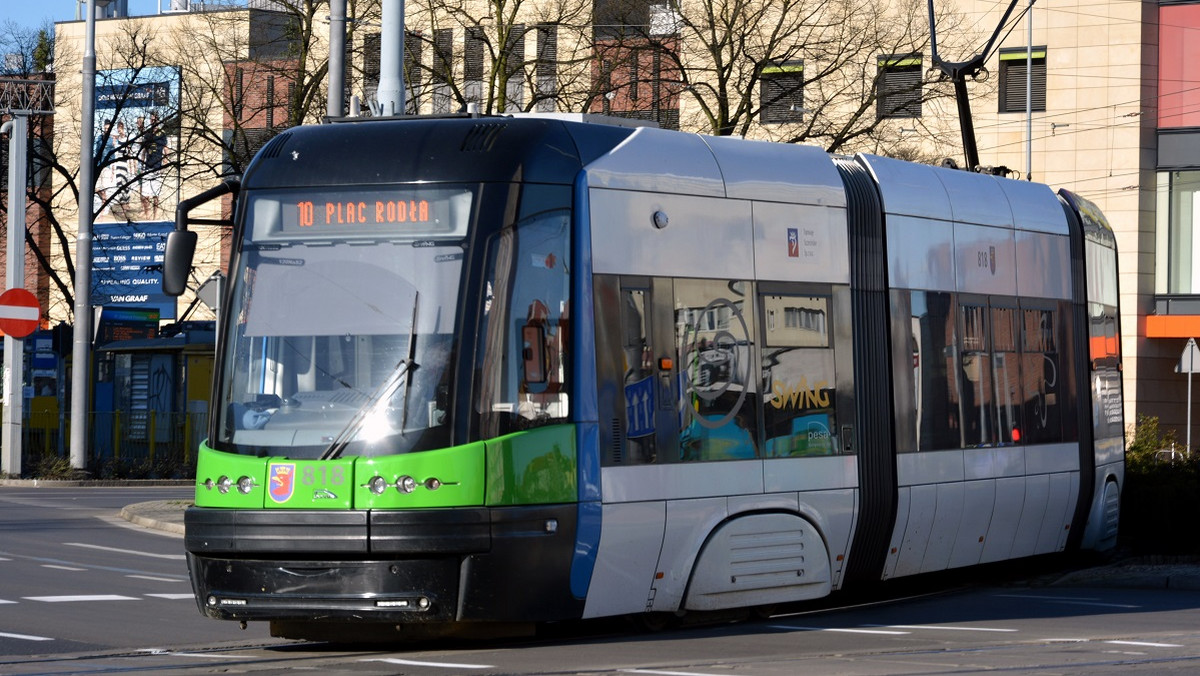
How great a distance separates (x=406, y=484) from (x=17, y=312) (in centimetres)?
2232

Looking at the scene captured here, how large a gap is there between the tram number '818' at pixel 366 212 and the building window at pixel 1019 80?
3863cm

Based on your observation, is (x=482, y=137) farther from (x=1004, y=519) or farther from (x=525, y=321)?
(x=1004, y=519)

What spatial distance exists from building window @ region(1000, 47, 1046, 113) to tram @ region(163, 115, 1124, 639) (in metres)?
35.2

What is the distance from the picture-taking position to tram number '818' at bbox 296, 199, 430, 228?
11305 millimetres

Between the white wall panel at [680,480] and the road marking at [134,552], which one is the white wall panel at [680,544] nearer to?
the white wall panel at [680,480]

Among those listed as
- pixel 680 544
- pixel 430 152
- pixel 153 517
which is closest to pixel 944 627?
pixel 680 544

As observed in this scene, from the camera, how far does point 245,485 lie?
11.1m

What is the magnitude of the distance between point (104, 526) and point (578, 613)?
1414cm

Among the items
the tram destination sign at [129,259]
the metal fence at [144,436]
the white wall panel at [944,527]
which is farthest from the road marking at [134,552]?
the tram destination sign at [129,259]

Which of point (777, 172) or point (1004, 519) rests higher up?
point (777, 172)

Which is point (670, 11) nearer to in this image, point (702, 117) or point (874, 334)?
point (702, 117)

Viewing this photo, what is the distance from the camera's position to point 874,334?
14.0 meters

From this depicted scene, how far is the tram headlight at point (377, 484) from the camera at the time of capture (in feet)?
35.4

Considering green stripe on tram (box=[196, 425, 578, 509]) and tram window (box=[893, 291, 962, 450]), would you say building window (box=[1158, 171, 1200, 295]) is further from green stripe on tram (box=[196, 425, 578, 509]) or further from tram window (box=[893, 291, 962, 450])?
green stripe on tram (box=[196, 425, 578, 509])
